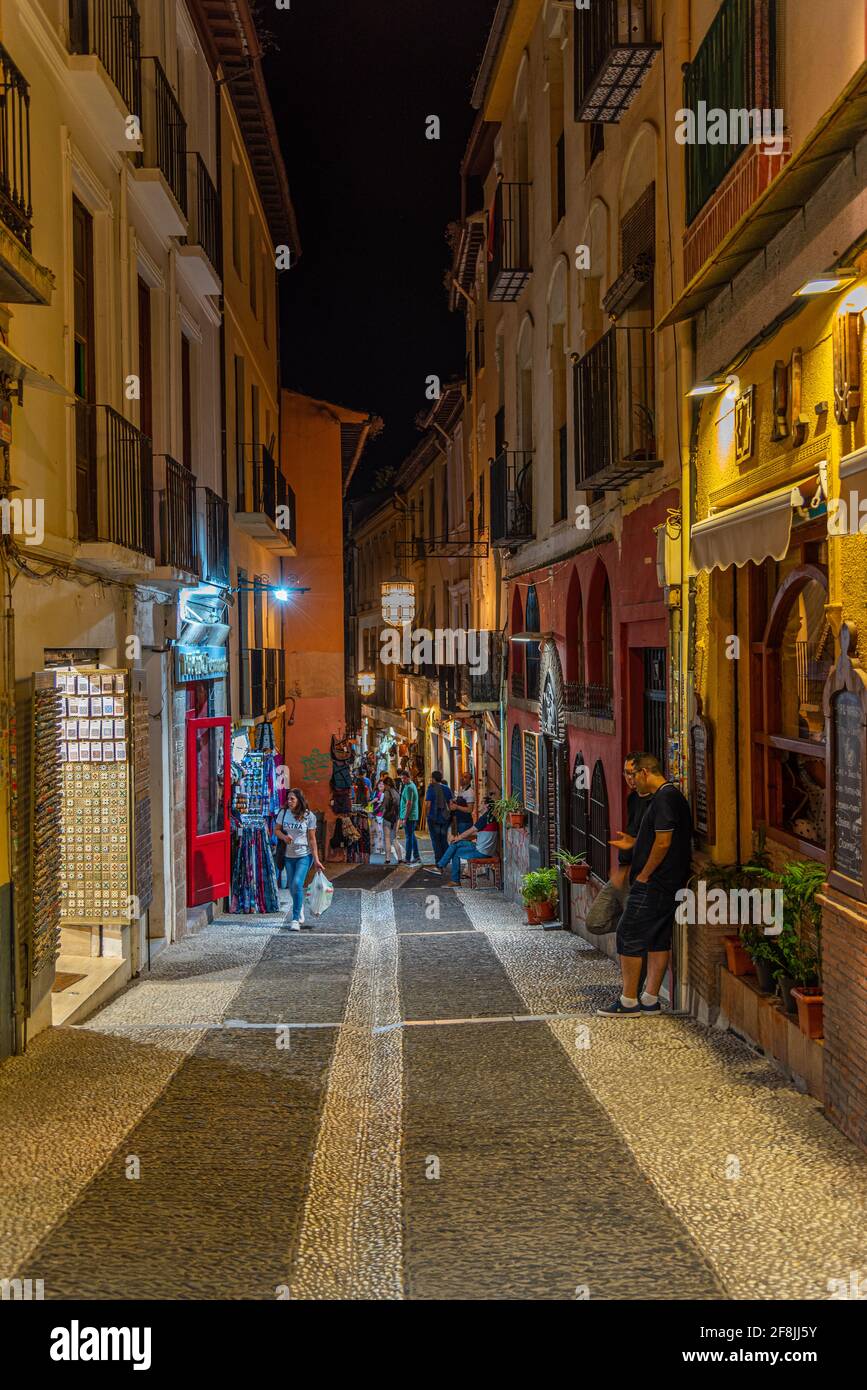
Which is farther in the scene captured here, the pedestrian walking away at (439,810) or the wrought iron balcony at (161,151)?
the pedestrian walking away at (439,810)

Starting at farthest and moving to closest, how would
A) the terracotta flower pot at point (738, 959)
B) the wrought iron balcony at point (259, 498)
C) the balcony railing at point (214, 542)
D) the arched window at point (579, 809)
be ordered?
the wrought iron balcony at point (259, 498)
the balcony railing at point (214, 542)
the arched window at point (579, 809)
the terracotta flower pot at point (738, 959)

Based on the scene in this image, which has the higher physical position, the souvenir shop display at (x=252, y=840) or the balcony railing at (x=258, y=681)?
the balcony railing at (x=258, y=681)

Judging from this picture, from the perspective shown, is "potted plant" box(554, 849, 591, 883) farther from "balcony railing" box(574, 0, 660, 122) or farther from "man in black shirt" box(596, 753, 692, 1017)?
"balcony railing" box(574, 0, 660, 122)

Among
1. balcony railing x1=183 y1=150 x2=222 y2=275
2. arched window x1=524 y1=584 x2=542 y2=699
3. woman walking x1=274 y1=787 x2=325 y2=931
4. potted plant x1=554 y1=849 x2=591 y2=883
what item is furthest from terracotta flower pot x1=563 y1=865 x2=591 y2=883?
balcony railing x1=183 y1=150 x2=222 y2=275

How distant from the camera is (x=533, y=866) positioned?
1739 cm

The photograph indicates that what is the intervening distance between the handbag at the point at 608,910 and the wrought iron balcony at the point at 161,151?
8011 mm

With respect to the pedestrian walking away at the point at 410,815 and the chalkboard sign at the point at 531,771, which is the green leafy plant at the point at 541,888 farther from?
the pedestrian walking away at the point at 410,815

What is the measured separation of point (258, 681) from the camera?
22.4 metres

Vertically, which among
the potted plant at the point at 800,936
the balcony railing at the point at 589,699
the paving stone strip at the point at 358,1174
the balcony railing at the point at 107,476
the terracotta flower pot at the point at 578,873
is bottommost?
the paving stone strip at the point at 358,1174

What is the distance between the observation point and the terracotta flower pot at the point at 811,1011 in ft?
22.2

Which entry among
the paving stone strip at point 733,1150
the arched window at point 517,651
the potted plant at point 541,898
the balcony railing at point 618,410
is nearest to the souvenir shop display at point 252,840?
the potted plant at point 541,898

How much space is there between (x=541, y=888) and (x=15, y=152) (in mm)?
9889

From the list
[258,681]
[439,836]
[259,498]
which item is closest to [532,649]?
[439,836]

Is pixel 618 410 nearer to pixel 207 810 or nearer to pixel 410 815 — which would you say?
pixel 207 810
